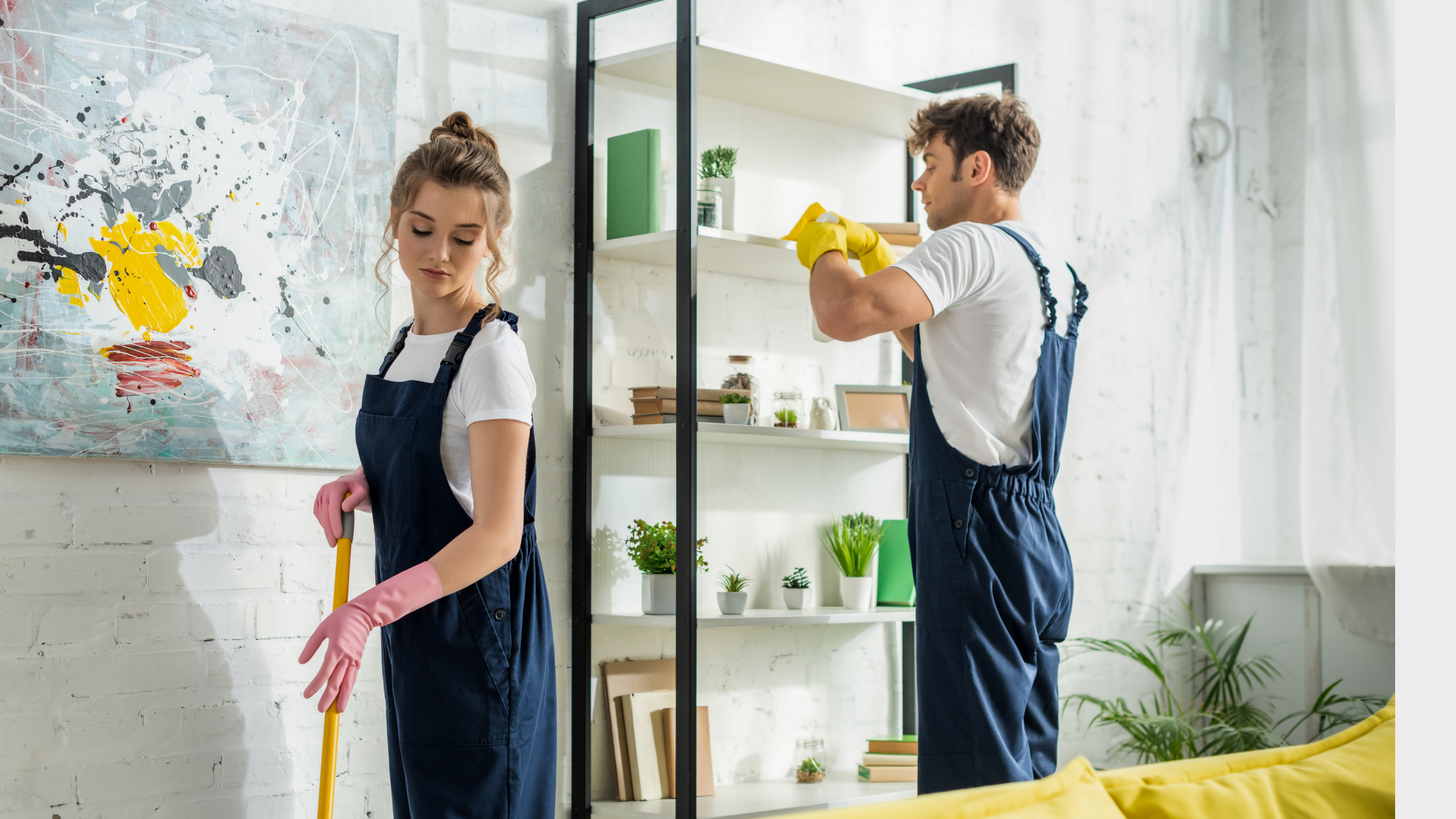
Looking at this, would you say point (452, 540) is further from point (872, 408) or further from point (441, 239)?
Answer: point (872, 408)

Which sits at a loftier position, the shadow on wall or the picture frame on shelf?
the picture frame on shelf

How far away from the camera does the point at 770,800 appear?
9.44 ft

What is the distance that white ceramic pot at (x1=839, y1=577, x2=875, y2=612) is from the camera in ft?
10.2

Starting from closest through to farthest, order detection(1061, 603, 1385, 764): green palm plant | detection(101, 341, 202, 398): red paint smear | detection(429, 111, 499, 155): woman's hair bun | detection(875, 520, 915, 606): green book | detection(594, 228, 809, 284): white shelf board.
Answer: detection(429, 111, 499, 155): woman's hair bun, detection(101, 341, 202, 398): red paint smear, detection(594, 228, 809, 284): white shelf board, detection(875, 520, 915, 606): green book, detection(1061, 603, 1385, 764): green palm plant

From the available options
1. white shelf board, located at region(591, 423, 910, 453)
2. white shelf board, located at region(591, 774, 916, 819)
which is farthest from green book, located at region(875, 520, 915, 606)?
white shelf board, located at region(591, 774, 916, 819)

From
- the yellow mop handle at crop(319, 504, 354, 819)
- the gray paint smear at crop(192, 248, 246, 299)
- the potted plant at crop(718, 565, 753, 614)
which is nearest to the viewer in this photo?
the yellow mop handle at crop(319, 504, 354, 819)

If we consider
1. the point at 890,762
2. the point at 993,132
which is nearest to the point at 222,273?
the point at 993,132

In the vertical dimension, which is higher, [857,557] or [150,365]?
[150,365]

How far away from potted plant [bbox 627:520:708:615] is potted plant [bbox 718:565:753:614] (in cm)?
20

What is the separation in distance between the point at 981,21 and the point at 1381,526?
6.66 ft

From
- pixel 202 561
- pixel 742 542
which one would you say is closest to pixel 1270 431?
pixel 742 542

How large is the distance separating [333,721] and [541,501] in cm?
105

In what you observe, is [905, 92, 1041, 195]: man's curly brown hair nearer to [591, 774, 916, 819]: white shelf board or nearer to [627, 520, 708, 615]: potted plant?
[627, 520, 708, 615]: potted plant

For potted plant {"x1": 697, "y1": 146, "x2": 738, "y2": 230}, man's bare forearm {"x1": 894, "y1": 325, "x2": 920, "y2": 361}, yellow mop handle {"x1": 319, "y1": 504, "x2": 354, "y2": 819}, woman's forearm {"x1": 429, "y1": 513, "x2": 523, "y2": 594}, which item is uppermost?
potted plant {"x1": 697, "y1": 146, "x2": 738, "y2": 230}
